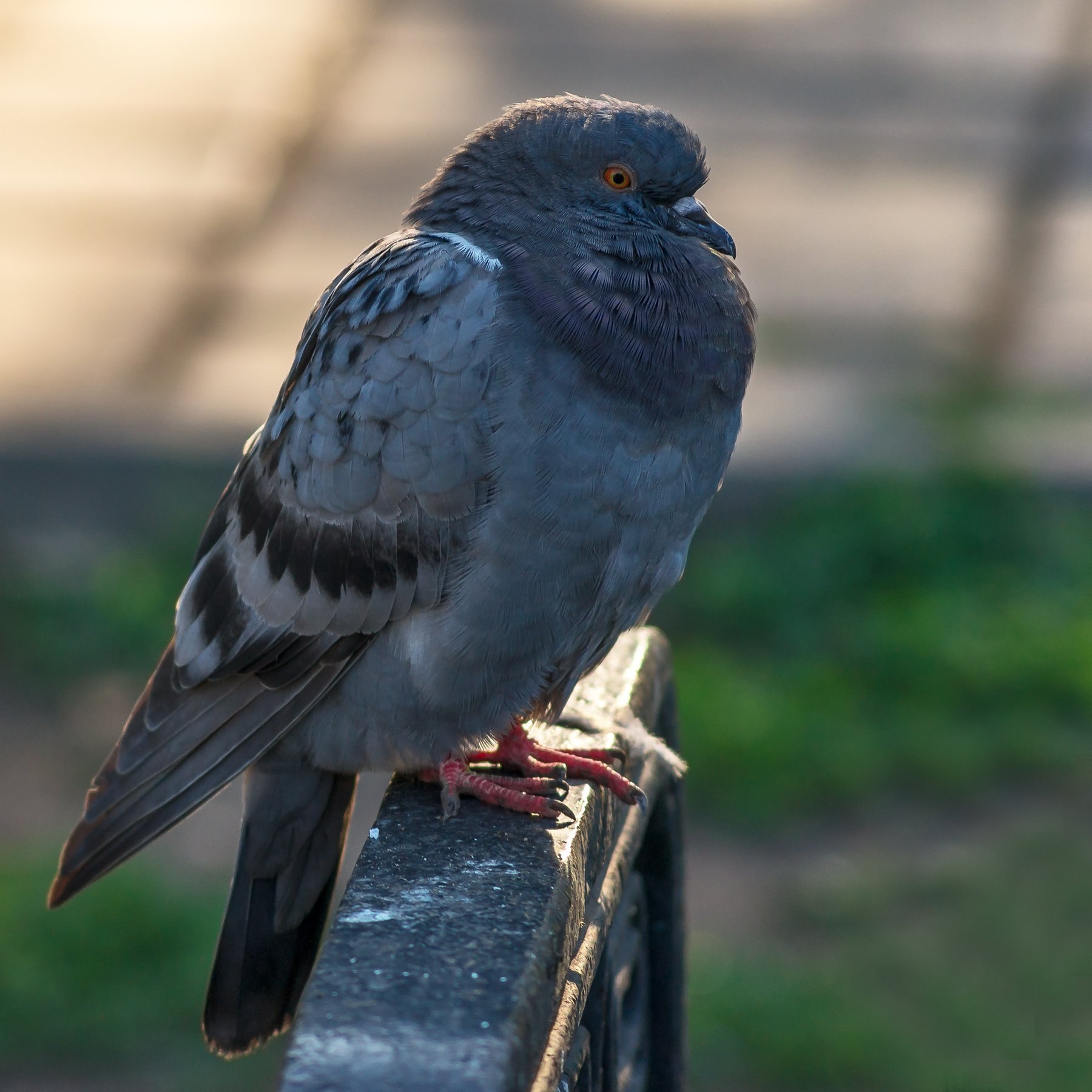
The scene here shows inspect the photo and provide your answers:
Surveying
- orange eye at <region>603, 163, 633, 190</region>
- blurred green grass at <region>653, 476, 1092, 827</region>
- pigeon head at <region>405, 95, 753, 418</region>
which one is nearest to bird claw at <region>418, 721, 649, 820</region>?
pigeon head at <region>405, 95, 753, 418</region>

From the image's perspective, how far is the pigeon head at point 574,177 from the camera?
3246 mm

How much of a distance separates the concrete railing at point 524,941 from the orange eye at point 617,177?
94cm

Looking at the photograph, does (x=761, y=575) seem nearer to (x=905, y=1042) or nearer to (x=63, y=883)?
(x=905, y=1042)

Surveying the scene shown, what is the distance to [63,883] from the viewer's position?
10.4 ft

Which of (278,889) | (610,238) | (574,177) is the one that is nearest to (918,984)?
(278,889)

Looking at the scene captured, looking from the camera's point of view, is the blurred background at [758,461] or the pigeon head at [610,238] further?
the blurred background at [758,461]

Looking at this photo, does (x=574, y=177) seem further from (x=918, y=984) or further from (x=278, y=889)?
(x=918, y=984)

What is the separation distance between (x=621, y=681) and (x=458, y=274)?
87cm

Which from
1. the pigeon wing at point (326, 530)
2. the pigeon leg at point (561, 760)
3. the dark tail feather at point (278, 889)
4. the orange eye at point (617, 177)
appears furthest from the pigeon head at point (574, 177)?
the dark tail feather at point (278, 889)

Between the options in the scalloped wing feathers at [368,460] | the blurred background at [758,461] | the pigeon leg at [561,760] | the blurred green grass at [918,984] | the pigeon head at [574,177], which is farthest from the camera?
the blurred background at [758,461]

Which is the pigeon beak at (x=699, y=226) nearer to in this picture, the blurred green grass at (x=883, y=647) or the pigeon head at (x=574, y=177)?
the pigeon head at (x=574, y=177)

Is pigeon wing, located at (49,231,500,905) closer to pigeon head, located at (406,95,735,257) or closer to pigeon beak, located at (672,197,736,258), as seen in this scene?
pigeon head, located at (406,95,735,257)

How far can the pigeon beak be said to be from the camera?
336cm

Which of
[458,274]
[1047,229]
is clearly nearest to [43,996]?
[458,274]
